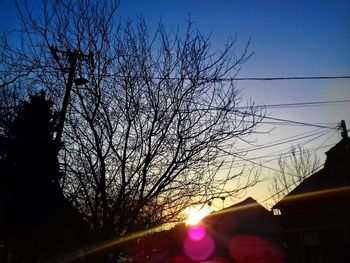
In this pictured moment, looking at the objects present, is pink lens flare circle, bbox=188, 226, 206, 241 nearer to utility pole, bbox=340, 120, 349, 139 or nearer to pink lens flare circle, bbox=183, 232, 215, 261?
pink lens flare circle, bbox=183, 232, 215, 261

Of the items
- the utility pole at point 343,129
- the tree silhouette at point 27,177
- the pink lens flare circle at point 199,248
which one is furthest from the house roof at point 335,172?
the pink lens flare circle at point 199,248

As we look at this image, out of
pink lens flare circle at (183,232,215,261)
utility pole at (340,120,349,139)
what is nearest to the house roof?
utility pole at (340,120,349,139)

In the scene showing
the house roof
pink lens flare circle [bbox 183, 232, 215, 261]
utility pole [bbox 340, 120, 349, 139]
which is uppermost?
utility pole [bbox 340, 120, 349, 139]

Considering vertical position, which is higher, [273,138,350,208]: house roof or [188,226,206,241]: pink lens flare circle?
[273,138,350,208]: house roof

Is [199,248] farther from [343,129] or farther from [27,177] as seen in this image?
[27,177]

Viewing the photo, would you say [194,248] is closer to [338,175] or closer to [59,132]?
[338,175]

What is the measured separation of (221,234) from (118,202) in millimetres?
27125

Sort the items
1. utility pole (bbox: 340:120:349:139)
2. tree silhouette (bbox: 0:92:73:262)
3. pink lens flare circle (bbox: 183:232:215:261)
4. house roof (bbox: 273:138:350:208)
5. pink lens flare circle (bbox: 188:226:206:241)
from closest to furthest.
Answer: tree silhouette (bbox: 0:92:73:262) → house roof (bbox: 273:138:350:208) → utility pole (bbox: 340:120:349:139) → pink lens flare circle (bbox: 188:226:206:241) → pink lens flare circle (bbox: 183:232:215:261)

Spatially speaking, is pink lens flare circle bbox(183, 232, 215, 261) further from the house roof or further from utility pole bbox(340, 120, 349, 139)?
utility pole bbox(340, 120, 349, 139)

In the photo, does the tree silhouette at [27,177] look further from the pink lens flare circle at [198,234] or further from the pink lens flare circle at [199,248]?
the pink lens flare circle at [199,248]

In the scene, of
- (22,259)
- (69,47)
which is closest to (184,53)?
(69,47)

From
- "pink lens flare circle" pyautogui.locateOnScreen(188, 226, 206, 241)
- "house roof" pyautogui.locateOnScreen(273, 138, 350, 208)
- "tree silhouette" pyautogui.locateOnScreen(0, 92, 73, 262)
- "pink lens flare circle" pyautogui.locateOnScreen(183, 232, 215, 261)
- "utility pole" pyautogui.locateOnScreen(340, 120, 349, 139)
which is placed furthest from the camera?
"pink lens flare circle" pyautogui.locateOnScreen(183, 232, 215, 261)

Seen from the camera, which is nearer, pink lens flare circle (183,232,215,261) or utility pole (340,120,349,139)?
utility pole (340,120,349,139)

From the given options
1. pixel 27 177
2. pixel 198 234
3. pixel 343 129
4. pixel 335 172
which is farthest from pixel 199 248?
pixel 27 177
